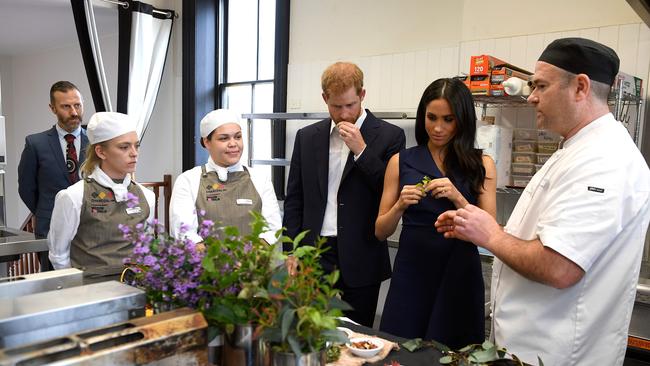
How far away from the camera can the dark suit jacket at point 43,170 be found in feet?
9.92

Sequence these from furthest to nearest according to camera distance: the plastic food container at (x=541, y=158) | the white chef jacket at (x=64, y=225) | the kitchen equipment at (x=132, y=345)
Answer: the plastic food container at (x=541, y=158) < the white chef jacket at (x=64, y=225) < the kitchen equipment at (x=132, y=345)

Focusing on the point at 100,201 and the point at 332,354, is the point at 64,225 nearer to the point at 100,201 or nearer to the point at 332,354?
the point at 100,201

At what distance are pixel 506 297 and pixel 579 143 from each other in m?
0.47

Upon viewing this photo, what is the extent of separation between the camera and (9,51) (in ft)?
27.0

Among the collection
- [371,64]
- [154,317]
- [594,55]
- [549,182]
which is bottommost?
[154,317]

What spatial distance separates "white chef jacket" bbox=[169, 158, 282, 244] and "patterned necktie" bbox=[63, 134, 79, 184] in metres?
1.34

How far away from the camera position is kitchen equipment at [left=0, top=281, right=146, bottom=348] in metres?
0.76

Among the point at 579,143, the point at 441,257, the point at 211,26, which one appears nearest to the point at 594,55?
the point at 579,143

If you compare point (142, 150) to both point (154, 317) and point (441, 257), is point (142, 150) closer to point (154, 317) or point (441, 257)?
point (441, 257)

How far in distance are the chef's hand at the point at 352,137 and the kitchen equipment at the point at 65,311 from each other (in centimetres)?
121

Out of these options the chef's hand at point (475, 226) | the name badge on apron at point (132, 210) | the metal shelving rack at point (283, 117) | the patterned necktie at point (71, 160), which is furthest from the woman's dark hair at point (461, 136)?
the patterned necktie at point (71, 160)

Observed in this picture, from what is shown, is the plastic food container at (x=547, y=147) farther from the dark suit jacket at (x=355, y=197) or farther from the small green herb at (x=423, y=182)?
the small green herb at (x=423, y=182)

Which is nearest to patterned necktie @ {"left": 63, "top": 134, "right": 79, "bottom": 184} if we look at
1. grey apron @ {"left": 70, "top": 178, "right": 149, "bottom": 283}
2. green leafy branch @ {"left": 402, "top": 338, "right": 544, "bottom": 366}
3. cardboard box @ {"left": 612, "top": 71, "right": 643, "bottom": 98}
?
grey apron @ {"left": 70, "top": 178, "right": 149, "bottom": 283}

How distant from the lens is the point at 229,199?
211cm
